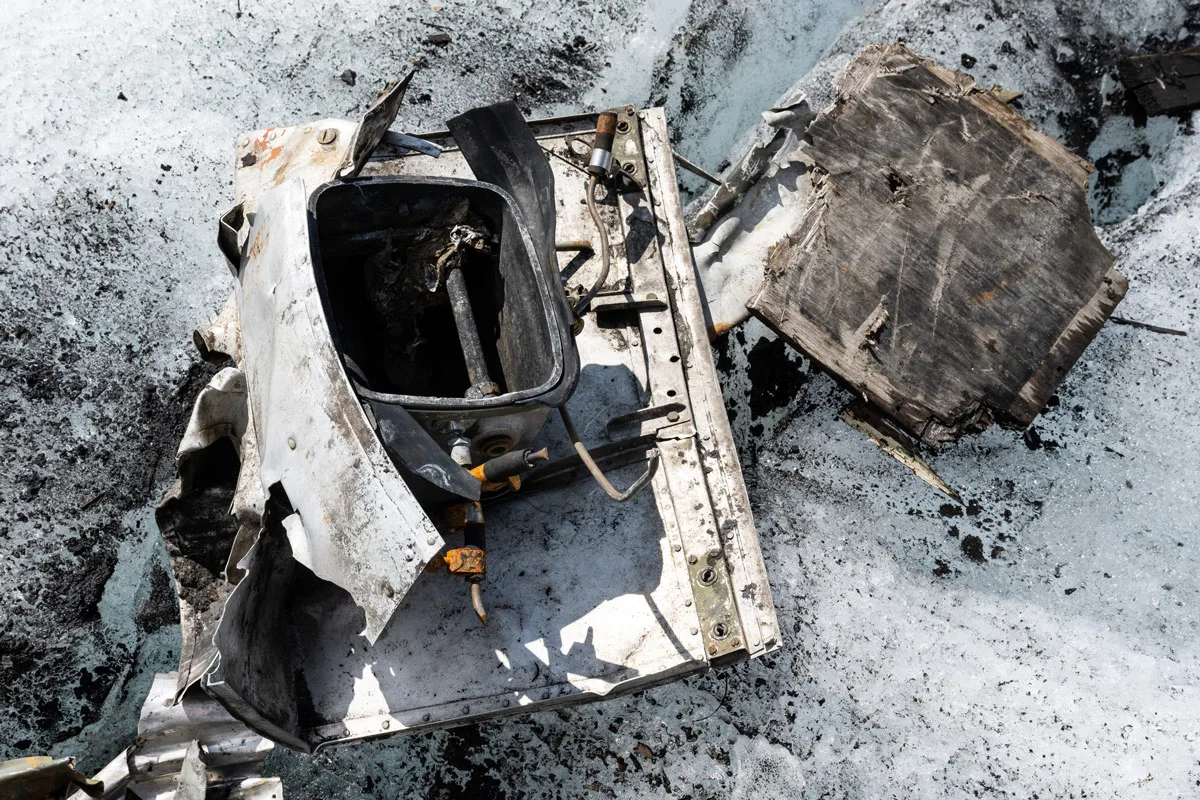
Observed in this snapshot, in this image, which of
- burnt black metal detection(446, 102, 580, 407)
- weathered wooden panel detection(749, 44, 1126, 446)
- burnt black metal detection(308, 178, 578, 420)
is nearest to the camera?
burnt black metal detection(308, 178, 578, 420)

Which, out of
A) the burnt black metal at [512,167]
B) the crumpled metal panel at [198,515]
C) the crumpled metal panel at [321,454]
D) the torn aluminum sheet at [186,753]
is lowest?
the torn aluminum sheet at [186,753]

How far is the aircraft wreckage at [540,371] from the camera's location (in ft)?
7.64

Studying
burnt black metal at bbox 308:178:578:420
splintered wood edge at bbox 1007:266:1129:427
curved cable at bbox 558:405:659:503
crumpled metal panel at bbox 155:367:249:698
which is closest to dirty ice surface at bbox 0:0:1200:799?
splintered wood edge at bbox 1007:266:1129:427

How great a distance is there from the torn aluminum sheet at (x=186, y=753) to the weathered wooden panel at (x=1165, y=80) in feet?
12.2

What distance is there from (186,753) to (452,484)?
1229 mm

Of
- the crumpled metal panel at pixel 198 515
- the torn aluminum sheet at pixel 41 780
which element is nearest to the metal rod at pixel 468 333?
the crumpled metal panel at pixel 198 515

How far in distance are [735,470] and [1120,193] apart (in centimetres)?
194

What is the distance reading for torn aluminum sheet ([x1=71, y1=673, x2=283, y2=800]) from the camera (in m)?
2.66

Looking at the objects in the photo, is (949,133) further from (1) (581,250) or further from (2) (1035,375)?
(1) (581,250)

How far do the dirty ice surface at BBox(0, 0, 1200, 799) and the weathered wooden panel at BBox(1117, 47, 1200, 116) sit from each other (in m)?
0.07

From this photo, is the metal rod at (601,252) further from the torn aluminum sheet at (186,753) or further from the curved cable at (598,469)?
the torn aluminum sheet at (186,753)

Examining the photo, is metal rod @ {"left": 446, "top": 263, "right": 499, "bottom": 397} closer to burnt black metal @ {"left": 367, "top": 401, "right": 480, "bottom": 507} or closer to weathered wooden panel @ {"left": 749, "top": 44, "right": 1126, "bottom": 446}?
burnt black metal @ {"left": 367, "top": 401, "right": 480, "bottom": 507}

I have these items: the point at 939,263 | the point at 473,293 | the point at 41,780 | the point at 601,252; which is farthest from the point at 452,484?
the point at 939,263

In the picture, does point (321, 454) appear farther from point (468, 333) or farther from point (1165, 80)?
point (1165, 80)
